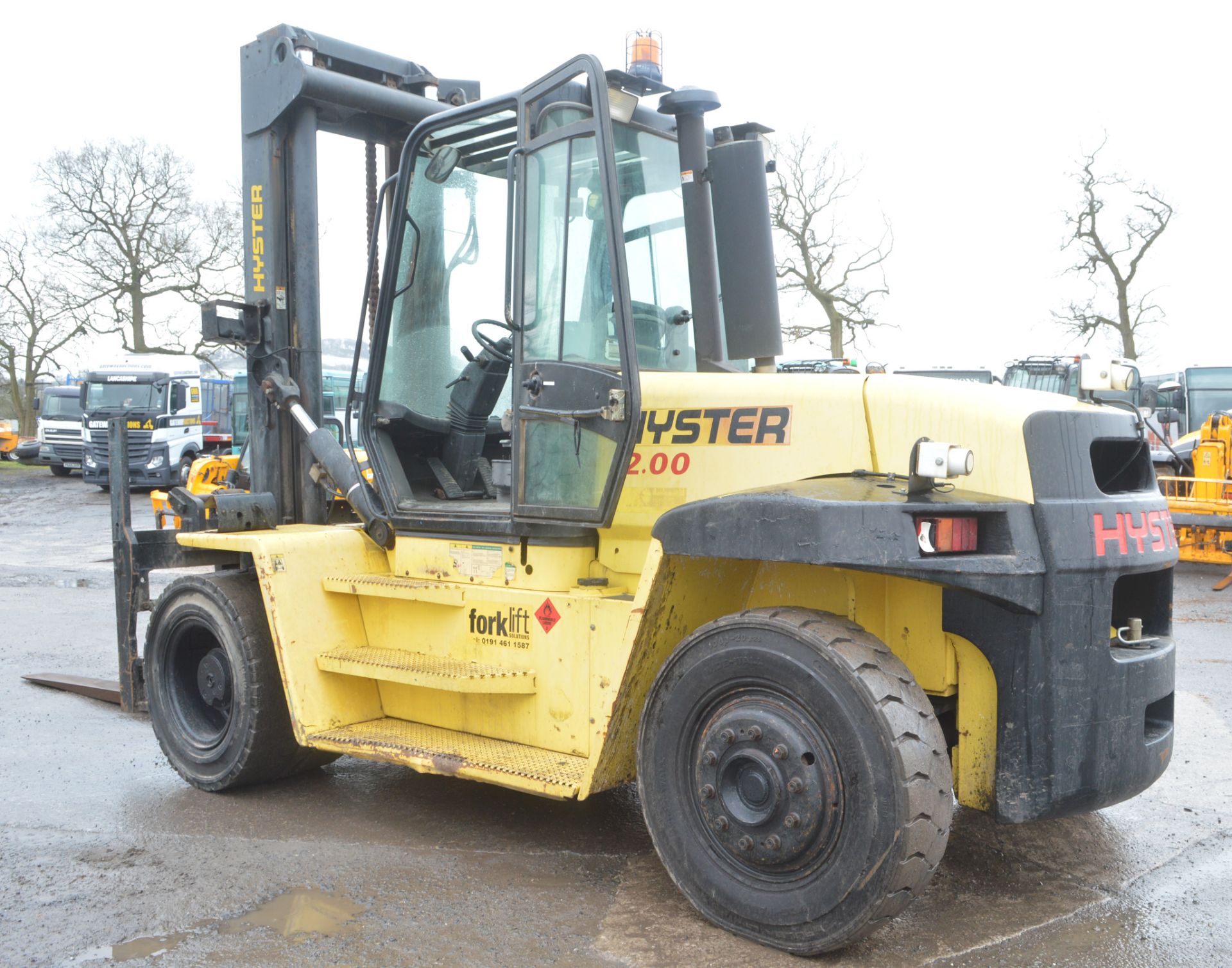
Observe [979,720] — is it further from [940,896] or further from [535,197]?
[535,197]

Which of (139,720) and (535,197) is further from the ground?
(535,197)

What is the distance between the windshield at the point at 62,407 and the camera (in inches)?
1256

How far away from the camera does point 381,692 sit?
5.16 meters

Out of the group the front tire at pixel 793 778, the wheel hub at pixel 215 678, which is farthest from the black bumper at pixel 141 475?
the front tire at pixel 793 778

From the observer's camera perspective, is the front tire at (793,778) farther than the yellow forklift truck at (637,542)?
No

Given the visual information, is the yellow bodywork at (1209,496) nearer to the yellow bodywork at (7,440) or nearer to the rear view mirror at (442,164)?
the rear view mirror at (442,164)

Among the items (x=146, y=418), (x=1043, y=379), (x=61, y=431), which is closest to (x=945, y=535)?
(x=1043, y=379)

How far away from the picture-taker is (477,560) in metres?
4.72

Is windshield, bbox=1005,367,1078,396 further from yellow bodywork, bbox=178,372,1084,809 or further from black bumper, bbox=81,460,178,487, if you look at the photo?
black bumper, bbox=81,460,178,487

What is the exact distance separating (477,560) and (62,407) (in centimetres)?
3120

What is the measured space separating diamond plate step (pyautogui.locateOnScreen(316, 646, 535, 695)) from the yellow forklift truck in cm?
2

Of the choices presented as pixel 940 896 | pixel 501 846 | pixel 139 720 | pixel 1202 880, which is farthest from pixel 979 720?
pixel 139 720

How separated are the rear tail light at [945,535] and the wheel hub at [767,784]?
0.62 m

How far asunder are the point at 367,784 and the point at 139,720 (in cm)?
210
